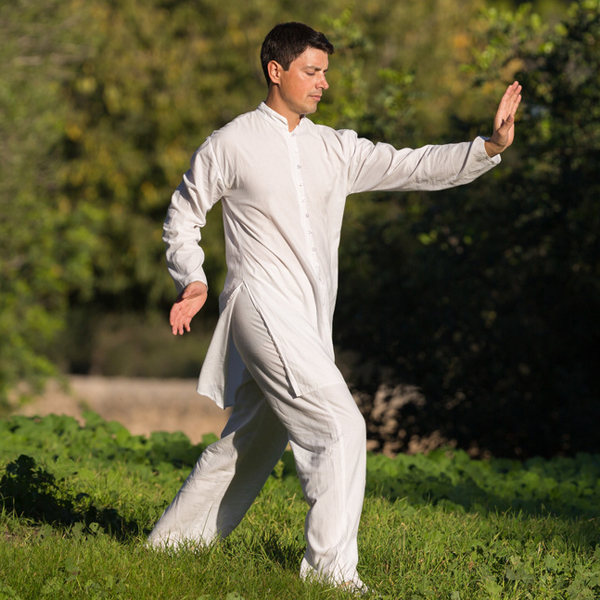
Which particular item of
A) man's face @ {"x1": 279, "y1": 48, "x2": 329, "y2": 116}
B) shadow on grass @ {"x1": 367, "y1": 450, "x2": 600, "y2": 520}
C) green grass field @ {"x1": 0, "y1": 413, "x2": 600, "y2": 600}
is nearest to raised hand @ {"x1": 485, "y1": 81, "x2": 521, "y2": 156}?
man's face @ {"x1": 279, "y1": 48, "x2": 329, "y2": 116}

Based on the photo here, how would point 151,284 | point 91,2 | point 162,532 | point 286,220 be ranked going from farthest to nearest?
point 151,284, point 91,2, point 162,532, point 286,220

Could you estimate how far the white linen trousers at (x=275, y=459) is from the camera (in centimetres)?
363

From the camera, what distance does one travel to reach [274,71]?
397cm

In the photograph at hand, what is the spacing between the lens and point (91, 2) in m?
17.3

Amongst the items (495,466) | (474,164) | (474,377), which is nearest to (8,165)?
(474,377)

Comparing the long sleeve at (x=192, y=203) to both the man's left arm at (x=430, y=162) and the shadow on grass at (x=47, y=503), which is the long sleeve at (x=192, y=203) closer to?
the man's left arm at (x=430, y=162)

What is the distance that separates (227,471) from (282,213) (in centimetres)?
118

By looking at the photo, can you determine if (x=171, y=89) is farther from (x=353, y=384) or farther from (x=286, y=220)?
(x=286, y=220)

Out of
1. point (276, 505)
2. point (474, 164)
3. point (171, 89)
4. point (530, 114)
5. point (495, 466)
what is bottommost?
point (495, 466)

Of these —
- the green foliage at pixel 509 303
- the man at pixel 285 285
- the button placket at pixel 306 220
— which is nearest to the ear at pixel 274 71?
the man at pixel 285 285

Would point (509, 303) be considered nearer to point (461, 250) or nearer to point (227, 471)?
point (461, 250)

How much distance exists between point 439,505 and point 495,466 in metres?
2.26

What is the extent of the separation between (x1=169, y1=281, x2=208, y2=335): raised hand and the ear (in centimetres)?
96

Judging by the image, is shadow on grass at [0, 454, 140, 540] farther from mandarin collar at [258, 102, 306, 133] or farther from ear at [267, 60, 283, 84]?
ear at [267, 60, 283, 84]
